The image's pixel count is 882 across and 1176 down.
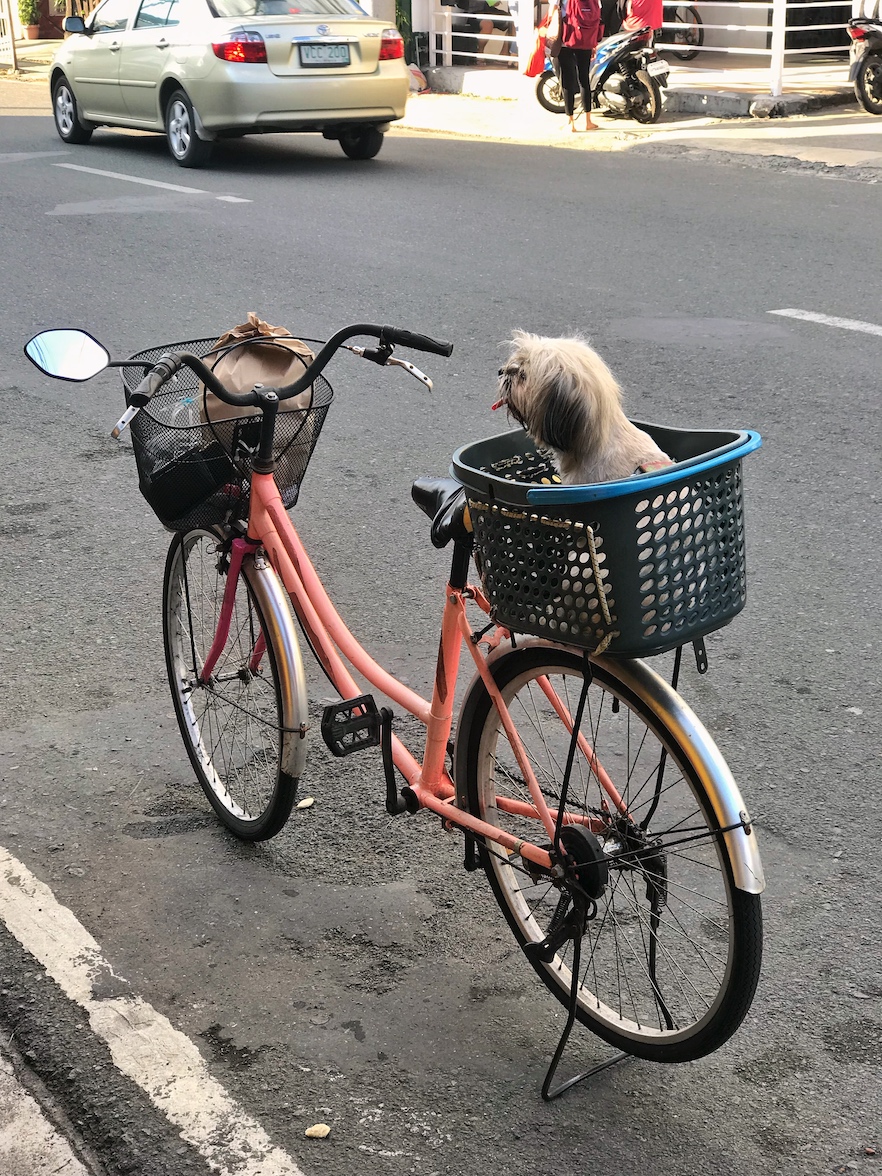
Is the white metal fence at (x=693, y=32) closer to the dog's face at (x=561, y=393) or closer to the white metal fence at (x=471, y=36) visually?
the white metal fence at (x=471, y=36)

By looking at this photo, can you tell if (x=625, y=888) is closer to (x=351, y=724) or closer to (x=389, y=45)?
(x=351, y=724)

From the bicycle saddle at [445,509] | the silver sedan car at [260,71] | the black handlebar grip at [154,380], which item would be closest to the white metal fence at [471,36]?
the silver sedan car at [260,71]

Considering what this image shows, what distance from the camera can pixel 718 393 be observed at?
6617 mm

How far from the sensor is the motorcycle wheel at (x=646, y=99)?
1538cm

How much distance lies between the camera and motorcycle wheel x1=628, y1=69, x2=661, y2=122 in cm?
1538

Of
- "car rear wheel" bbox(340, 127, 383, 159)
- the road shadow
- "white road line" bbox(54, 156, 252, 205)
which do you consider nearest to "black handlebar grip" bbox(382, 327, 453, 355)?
"white road line" bbox(54, 156, 252, 205)

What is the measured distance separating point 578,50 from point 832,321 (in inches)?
342

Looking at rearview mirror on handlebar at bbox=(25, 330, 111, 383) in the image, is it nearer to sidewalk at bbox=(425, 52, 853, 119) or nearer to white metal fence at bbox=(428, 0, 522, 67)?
sidewalk at bbox=(425, 52, 853, 119)

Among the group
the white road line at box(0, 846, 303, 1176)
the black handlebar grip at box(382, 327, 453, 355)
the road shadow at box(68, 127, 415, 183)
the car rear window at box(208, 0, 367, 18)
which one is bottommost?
the white road line at box(0, 846, 303, 1176)

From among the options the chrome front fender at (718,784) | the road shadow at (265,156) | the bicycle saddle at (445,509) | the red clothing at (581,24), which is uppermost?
the red clothing at (581,24)

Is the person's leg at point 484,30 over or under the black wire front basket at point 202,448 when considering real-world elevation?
over

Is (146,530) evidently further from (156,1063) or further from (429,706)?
(156,1063)

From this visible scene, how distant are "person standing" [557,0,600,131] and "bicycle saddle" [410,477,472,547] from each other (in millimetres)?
13357

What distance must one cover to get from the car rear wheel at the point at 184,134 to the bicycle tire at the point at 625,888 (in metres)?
11.8
